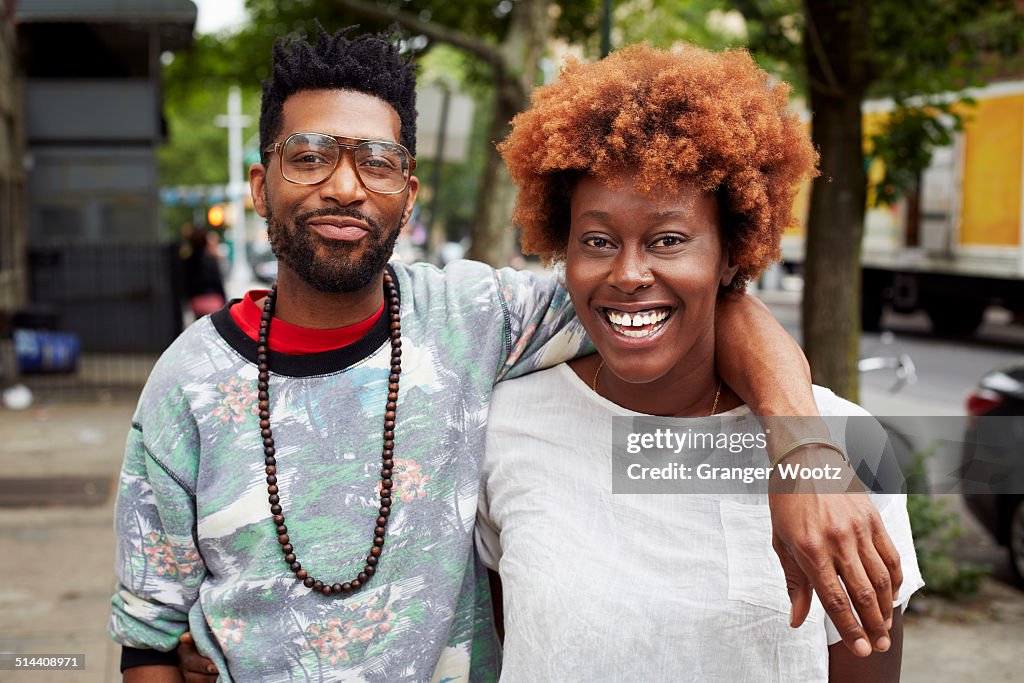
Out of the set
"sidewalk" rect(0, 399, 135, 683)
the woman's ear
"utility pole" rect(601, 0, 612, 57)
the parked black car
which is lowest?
"sidewalk" rect(0, 399, 135, 683)

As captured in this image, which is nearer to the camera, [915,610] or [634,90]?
[634,90]

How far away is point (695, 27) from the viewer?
62.2ft

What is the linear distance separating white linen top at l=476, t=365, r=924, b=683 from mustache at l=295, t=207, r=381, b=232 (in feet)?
1.80

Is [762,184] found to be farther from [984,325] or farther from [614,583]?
[984,325]

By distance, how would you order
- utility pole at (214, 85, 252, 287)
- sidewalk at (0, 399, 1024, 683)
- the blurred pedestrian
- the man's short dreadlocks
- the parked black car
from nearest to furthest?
the man's short dreadlocks, sidewalk at (0, 399, 1024, 683), the parked black car, the blurred pedestrian, utility pole at (214, 85, 252, 287)

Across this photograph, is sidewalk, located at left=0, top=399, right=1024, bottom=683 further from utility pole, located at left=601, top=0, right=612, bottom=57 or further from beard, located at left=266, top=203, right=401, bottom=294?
utility pole, located at left=601, top=0, right=612, bottom=57

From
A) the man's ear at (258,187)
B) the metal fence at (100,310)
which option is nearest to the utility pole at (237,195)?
the metal fence at (100,310)

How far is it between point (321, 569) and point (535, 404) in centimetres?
53

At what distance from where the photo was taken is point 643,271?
2086 mm

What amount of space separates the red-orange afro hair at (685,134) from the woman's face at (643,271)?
4 cm

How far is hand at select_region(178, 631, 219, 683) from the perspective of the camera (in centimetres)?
224

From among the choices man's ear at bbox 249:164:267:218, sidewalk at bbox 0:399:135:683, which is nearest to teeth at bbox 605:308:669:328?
man's ear at bbox 249:164:267:218

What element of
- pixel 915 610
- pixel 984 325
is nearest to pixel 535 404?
pixel 915 610

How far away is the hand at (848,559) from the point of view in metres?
1.73
